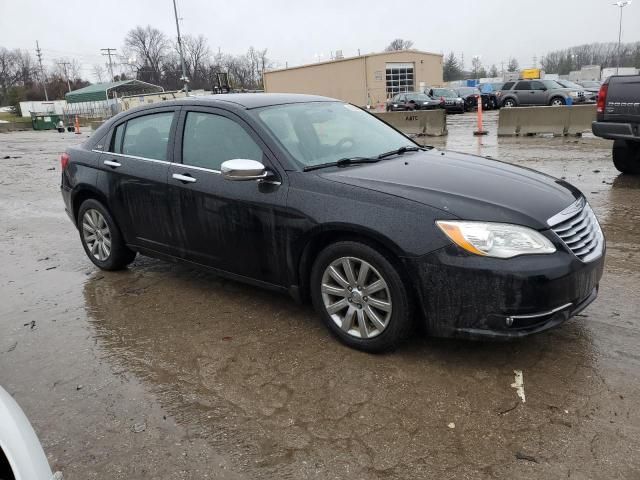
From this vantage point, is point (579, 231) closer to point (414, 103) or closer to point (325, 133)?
point (325, 133)

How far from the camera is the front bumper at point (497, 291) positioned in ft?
9.91

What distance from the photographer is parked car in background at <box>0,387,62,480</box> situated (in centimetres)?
172

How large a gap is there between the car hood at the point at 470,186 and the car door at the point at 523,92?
26810 mm

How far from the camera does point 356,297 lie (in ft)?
11.5

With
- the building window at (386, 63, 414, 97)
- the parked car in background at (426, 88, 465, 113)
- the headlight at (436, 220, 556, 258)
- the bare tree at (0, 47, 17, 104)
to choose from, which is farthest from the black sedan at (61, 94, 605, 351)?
the bare tree at (0, 47, 17, 104)

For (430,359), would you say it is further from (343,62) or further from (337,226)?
(343,62)

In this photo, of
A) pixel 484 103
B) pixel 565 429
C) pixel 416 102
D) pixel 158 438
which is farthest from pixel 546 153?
pixel 484 103

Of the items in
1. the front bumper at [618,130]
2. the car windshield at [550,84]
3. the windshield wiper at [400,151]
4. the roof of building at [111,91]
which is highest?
the roof of building at [111,91]

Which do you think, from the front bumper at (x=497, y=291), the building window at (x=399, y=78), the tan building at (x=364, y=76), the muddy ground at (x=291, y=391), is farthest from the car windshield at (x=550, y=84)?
the front bumper at (x=497, y=291)

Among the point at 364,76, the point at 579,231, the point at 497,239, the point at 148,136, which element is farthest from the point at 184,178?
the point at 364,76

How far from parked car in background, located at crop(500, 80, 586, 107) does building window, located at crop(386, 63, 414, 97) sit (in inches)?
633

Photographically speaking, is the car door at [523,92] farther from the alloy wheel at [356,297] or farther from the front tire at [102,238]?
the alloy wheel at [356,297]

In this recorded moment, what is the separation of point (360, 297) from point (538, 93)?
91.3 ft

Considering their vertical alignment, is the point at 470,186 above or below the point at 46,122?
above
